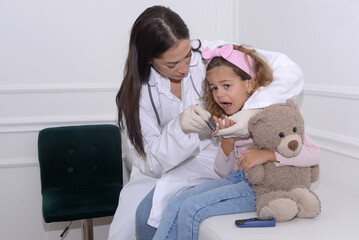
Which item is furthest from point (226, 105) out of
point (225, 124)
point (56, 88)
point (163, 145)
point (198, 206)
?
point (56, 88)

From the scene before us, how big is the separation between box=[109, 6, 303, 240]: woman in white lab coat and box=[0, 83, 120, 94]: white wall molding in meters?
0.72

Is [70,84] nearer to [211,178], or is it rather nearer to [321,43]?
[211,178]

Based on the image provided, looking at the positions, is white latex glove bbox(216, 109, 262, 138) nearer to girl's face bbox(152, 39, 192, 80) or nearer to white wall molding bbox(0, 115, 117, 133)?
girl's face bbox(152, 39, 192, 80)

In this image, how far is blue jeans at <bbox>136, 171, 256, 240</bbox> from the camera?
5.03 feet

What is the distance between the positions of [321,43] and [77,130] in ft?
4.21

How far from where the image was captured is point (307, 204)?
1458 mm

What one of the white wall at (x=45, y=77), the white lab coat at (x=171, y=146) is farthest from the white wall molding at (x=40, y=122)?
the white lab coat at (x=171, y=146)

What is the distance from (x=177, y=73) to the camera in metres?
1.79

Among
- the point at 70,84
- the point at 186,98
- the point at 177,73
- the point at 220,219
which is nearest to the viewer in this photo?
the point at 220,219

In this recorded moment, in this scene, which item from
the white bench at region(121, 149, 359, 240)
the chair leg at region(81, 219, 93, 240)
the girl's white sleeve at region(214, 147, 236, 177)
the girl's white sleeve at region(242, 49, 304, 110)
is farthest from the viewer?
the chair leg at region(81, 219, 93, 240)

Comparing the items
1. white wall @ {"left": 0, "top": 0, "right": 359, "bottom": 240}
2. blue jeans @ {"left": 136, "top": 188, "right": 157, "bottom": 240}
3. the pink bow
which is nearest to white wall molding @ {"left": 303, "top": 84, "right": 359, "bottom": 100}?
white wall @ {"left": 0, "top": 0, "right": 359, "bottom": 240}

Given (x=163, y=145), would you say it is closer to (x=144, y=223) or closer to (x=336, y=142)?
(x=144, y=223)

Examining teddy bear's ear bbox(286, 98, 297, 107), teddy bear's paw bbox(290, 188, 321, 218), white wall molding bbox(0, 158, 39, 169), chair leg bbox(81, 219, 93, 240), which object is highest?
teddy bear's ear bbox(286, 98, 297, 107)

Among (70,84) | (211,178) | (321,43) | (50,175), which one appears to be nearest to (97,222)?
(50,175)
